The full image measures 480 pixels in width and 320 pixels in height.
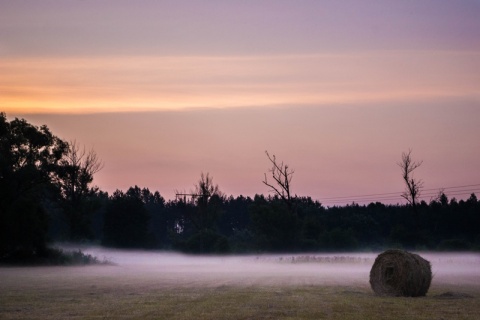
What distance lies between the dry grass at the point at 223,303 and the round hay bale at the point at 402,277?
0.63 m

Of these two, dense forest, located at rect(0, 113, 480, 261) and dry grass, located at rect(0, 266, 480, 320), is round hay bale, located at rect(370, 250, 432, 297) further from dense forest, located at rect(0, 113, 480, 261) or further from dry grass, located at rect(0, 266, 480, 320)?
dense forest, located at rect(0, 113, 480, 261)

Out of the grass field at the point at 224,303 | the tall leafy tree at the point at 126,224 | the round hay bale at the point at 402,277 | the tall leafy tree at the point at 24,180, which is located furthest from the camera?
the tall leafy tree at the point at 126,224

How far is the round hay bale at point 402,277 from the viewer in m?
30.7

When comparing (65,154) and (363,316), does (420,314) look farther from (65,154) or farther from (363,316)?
(65,154)

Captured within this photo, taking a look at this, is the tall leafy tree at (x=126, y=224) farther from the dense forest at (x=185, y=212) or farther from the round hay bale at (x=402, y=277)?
the round hay bale at (x=402, y=277)

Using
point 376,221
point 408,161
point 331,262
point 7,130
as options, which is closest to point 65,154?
point 7,130

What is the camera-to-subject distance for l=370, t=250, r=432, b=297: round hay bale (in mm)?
30719

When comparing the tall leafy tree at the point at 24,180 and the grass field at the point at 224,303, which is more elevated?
the tall leafy tree at the point at 24,180

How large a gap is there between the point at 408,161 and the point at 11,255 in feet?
144

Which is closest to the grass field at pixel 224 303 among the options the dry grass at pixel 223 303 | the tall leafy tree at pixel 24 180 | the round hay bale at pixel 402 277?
the dry grass at pixel 223 303

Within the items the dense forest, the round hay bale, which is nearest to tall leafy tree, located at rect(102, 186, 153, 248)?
the dense forest

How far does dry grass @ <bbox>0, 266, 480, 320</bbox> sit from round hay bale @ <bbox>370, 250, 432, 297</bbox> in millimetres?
633

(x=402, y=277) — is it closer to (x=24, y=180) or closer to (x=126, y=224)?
(x=24, y=180)

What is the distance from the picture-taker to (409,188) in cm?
8769
